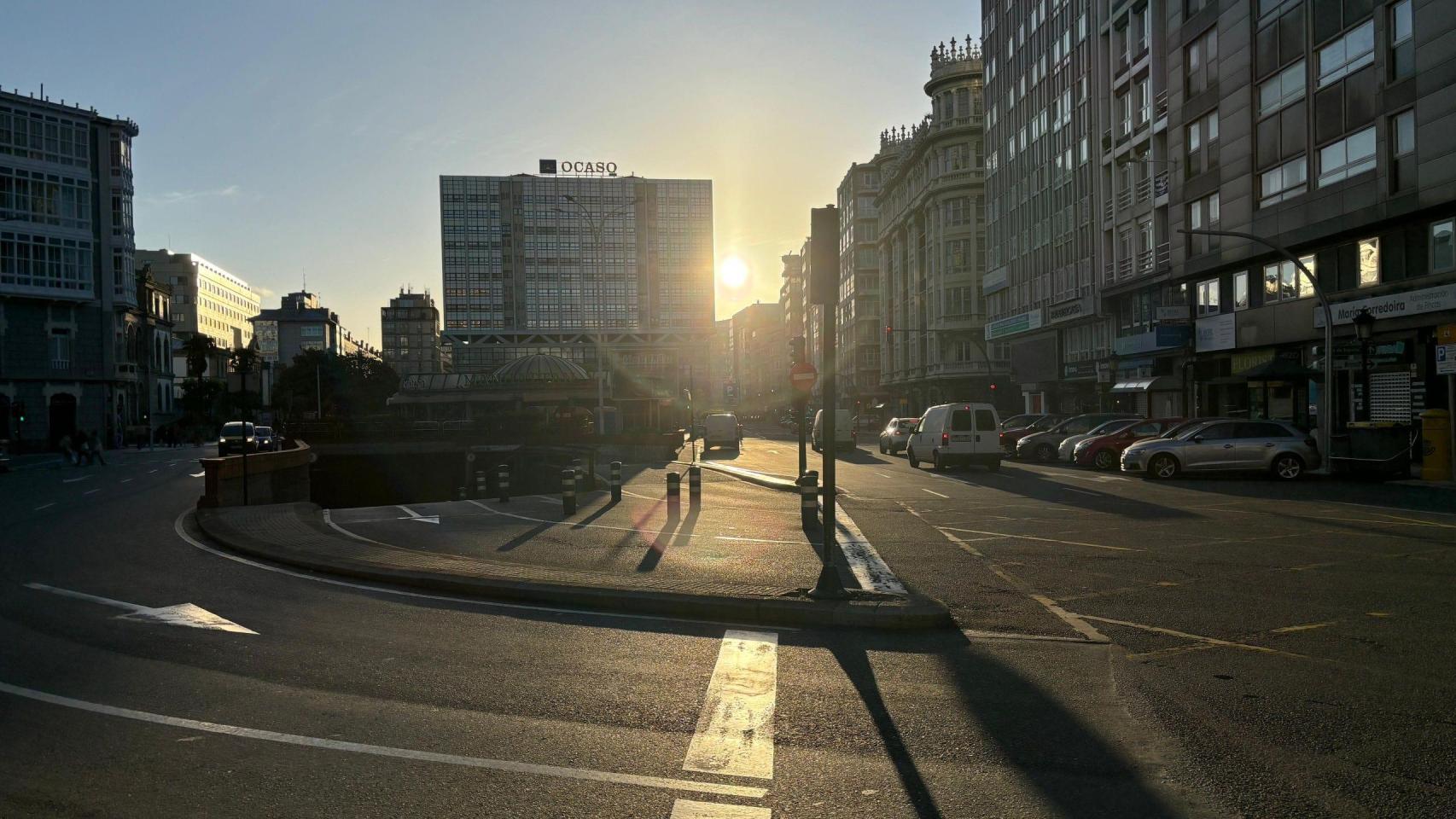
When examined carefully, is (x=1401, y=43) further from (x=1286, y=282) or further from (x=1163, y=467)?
(x=1163, y=467)

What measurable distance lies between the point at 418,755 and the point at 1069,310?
5162cm

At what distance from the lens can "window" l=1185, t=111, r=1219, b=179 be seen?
36406 mm

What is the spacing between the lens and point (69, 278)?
212ft

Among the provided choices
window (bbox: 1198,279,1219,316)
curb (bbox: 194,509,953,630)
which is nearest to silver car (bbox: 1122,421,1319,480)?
window (bbox: 1198,279,1219,316)

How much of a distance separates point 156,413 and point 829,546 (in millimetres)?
114641

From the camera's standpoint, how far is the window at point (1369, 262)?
2817 cm

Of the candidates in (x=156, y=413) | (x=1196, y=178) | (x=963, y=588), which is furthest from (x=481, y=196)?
(x=963, y=588)

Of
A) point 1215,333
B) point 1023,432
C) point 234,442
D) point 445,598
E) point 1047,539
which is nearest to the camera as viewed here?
point 445,598

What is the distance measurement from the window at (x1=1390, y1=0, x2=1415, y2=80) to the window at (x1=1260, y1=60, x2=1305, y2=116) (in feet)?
12.2

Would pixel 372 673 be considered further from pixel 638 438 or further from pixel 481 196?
pixel 481 196

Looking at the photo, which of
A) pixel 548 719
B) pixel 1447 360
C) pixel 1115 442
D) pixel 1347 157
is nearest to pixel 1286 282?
pixel 1347 157

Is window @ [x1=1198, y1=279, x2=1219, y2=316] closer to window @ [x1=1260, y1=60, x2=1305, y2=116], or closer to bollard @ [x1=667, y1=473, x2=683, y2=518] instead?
window @ [x1=1260, y1=60, x2=1305, y2=116]

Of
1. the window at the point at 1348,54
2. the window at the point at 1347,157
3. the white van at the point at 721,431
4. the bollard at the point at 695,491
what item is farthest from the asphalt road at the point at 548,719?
the white van at the point at 721,431

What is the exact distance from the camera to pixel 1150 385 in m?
42.3
